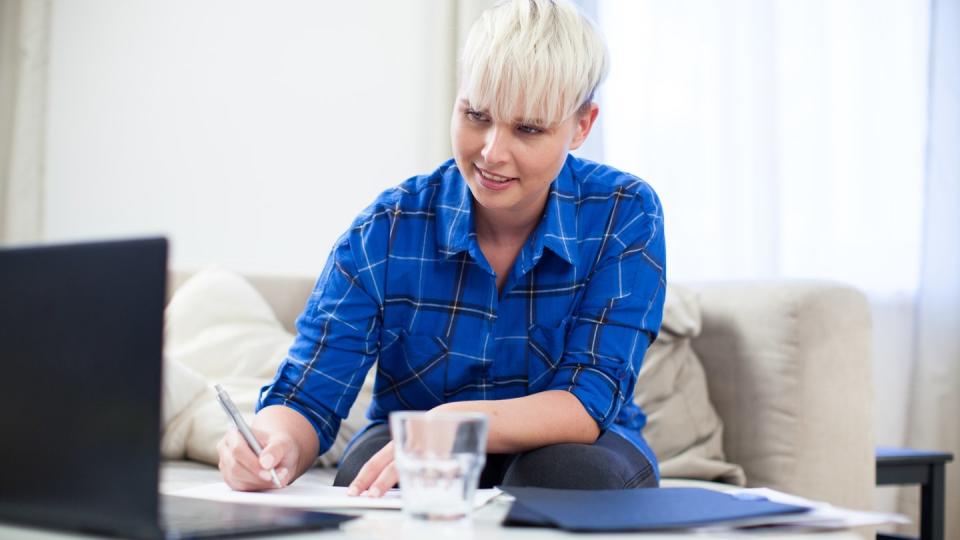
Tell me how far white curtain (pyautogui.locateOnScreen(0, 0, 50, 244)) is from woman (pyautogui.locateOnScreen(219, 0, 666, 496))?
1851 mm

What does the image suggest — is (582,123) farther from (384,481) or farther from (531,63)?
(384,481)

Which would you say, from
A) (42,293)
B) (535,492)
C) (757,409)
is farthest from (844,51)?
(42,293)

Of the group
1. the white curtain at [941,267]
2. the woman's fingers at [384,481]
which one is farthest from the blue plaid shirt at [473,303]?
the white curtain at [941,267]

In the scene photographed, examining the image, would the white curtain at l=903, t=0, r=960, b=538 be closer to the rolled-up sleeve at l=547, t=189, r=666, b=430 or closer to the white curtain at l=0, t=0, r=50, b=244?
the rolled-up sleeve at l=547, t=189, r=666, b=430

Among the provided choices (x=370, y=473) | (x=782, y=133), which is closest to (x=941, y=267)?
(x=782, y=133)

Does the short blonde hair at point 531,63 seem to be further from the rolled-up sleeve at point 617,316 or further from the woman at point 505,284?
the rolled-up sleeve at point 617,316

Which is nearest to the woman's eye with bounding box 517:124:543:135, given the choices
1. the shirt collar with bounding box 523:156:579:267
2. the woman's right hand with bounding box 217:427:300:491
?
the shirt collar with bounding box 523:156:579:267

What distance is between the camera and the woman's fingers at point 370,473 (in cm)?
96

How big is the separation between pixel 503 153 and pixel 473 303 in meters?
0.20

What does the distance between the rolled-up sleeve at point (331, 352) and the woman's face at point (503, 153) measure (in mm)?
187

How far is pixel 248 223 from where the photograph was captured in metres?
3.03

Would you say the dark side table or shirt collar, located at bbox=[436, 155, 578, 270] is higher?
shirt collar, located at bbox=[436, 155, 578, 270]

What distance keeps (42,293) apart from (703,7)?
264 centimetres

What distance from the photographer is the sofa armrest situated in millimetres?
1936
